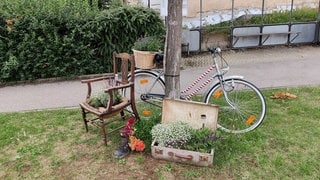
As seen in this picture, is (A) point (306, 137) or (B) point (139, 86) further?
(B) point (139, 86)

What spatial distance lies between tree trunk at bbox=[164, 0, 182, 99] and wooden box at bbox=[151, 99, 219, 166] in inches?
14.7

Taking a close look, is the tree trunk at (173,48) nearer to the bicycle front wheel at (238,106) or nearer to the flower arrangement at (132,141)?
the bicycle front wheel at (238,106)

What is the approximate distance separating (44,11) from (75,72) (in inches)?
44.8

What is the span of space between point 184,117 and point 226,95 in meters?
0.65

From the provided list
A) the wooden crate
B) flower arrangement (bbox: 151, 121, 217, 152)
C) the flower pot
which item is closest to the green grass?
the flower pot

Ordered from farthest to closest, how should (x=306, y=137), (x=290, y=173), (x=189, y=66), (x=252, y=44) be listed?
(x=252, y=44)
(x=189, y=66)
(x=306, y=137)
(x=290, y=173)

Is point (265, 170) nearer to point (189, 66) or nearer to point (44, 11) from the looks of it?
point (189, 66)

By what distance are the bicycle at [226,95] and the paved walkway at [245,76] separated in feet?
4.09

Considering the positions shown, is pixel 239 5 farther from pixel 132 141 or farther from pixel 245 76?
pixel 132 141

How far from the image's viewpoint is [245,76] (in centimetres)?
636

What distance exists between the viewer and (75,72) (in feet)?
21.2

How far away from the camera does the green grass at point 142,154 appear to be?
11.6 ft

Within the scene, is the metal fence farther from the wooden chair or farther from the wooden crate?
the wooden crate

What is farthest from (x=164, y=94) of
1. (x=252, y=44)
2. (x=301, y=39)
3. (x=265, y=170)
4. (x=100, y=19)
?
(x=301, y=39)
